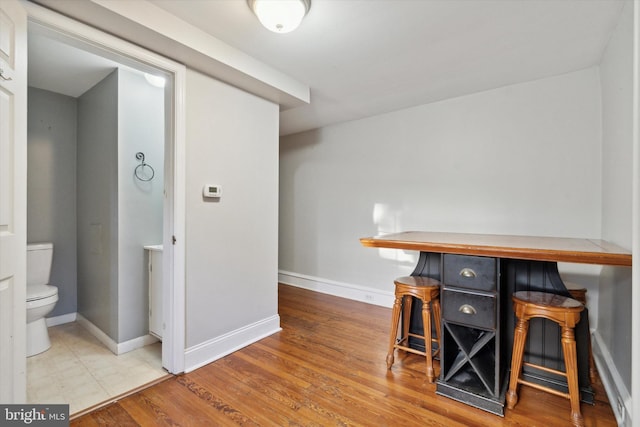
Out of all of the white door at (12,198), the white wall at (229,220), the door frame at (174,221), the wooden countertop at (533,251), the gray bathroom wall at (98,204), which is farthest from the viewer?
the gray bathroom wall at (98,204)

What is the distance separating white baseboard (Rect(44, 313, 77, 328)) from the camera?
2830 mm

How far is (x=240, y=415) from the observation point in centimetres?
165

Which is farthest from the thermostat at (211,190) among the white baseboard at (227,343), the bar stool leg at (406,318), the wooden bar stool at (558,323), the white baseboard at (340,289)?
the white baseboard at (340,289)

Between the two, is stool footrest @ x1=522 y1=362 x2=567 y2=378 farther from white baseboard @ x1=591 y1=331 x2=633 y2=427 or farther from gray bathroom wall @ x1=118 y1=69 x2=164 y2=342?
gray bathroom wall @ x1=118 y1=69 x2=164 y2=342

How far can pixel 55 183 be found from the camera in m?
2.96

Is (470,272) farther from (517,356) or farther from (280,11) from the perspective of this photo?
(280,11)

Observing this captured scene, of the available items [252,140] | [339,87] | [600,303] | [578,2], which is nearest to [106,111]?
[252,140]

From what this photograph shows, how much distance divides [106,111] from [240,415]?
2.61m

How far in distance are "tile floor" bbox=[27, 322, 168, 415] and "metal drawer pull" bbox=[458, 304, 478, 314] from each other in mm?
2036

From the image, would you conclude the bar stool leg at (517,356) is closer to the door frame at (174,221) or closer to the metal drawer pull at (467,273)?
the metal drawer pull at (467,273)

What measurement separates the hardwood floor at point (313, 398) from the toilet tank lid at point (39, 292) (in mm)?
1243

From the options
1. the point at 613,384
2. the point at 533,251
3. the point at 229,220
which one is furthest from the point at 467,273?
the point at 229,220

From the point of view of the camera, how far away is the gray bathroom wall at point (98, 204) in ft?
7.93

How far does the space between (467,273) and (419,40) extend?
5.18ft
